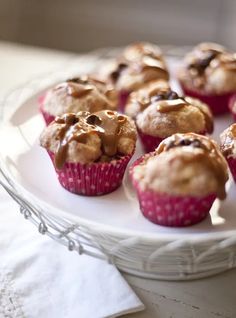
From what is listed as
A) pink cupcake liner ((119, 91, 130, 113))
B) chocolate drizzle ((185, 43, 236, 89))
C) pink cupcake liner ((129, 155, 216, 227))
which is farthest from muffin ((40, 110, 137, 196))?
chocolate drizzle ((185, 43, 236, 89))

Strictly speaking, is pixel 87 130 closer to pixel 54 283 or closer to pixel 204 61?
pixel 54 283

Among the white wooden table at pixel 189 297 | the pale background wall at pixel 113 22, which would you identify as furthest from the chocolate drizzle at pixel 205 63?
the pale background wall at pixel 113 22

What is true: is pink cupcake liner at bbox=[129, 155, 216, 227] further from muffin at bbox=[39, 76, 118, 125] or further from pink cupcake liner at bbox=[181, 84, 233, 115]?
pink cupcake liner at bbox=[181, 84, 233, 115]

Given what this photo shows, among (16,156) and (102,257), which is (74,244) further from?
(16,156)

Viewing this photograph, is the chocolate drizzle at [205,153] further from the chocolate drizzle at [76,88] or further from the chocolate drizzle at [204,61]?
the chocolate drizzle at [204,61]

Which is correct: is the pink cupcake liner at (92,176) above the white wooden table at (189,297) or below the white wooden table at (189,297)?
above

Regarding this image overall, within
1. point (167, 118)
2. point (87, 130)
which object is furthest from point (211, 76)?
point (87, 130)
